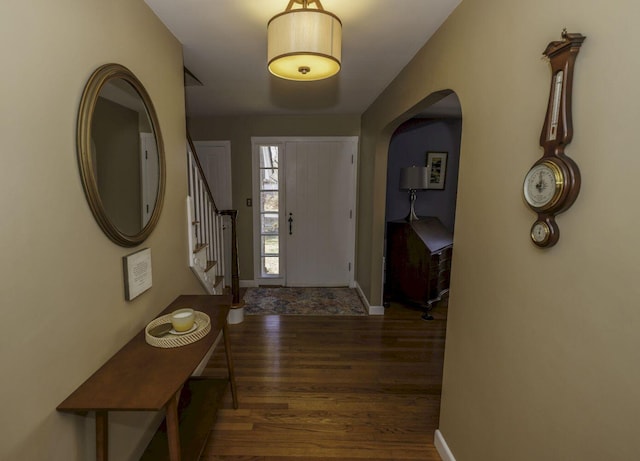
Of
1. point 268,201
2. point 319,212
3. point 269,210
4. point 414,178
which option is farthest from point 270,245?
point 414,178

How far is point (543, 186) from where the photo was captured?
1.02 m

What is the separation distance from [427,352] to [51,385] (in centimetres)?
269

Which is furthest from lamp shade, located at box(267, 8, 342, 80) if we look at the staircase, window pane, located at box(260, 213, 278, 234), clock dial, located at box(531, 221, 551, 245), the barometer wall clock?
window pane, located at box(260, 213, 278, 234)

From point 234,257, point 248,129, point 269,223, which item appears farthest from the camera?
point 269,223

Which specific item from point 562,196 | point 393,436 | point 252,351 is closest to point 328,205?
point 252,351

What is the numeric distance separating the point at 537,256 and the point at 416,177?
2827mm

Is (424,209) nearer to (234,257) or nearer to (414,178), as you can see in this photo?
(414,178)

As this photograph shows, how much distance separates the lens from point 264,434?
194 centimetres

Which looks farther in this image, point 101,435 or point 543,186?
point 101,435

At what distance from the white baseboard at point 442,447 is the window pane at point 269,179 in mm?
3367

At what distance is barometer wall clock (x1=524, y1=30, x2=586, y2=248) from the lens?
913 mm

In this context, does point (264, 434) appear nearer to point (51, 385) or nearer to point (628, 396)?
point (51, 385)

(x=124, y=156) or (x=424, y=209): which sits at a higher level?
(x=124, y=156)

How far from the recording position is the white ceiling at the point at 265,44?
1.65 meters
